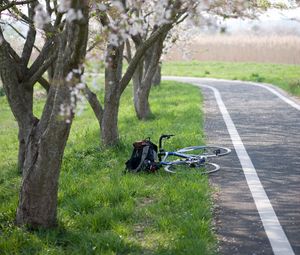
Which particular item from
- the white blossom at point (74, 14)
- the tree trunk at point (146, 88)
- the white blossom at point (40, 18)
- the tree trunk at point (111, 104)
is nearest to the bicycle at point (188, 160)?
the tree trunk at point (111, 104)

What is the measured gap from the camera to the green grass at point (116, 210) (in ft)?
20.4


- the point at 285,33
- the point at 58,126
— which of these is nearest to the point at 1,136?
the point at 58,126

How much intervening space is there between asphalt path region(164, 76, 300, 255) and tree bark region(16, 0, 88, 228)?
2186 millimetres

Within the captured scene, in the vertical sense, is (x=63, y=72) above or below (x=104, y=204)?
above

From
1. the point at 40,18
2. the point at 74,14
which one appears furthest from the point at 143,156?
the point at 74,14

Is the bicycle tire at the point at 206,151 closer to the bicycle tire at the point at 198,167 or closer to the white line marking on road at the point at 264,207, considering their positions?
the white line marking on road at the point at 264,207

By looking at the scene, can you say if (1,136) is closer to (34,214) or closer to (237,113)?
(237,113)

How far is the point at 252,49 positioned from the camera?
41469 mm

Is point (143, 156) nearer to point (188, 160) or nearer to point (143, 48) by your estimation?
point (188, 160)

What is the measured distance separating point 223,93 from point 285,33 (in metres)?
17.9

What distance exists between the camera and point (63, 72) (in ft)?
19.9

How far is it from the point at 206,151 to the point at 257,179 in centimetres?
218

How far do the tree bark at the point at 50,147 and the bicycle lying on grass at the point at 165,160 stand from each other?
A: 2.75 m

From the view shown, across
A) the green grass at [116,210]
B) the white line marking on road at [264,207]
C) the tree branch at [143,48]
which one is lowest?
the green grass at [116,210]
